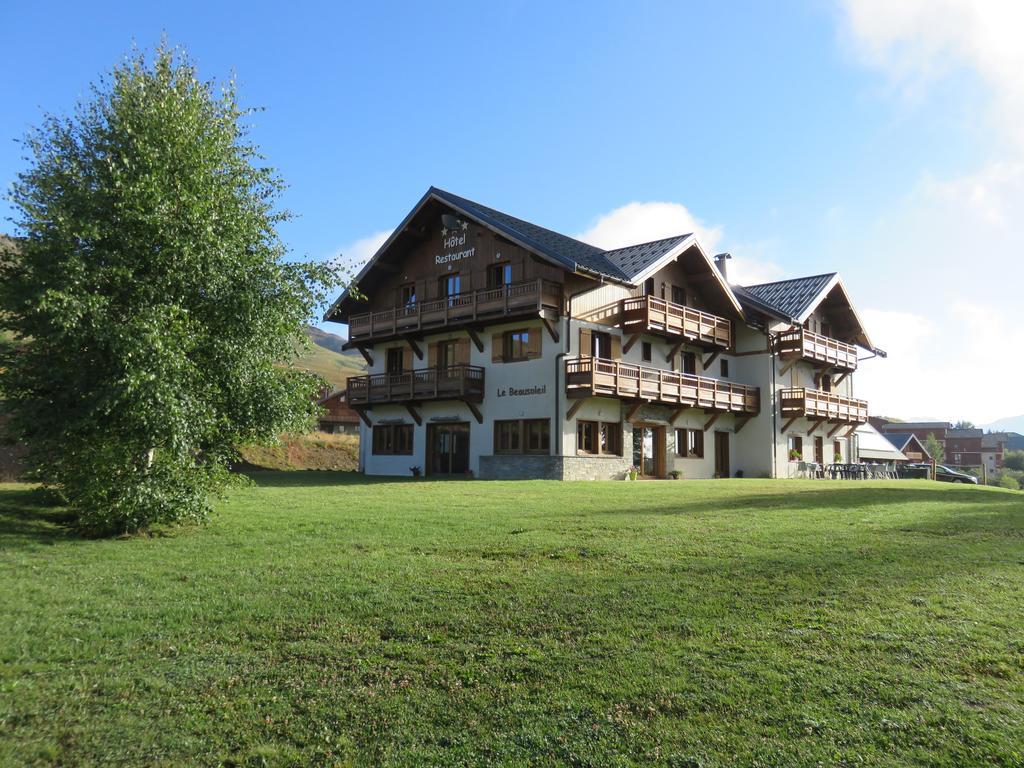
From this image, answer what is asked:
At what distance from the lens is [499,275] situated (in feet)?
104

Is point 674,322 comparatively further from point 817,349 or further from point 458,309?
point 817,349

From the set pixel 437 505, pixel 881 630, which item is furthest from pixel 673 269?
pixel 881 630

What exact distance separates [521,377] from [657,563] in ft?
70.3

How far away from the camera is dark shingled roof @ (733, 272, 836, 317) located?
38.8 m

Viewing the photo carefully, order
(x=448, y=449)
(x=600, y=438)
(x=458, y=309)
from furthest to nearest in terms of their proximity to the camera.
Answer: (x=448, y=449) → (x=458, y=309) → (x=600, y=438)

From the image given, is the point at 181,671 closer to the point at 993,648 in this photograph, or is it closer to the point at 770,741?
the point at 770,741

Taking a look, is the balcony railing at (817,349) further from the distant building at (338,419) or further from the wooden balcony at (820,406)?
the distant building at (338,419)

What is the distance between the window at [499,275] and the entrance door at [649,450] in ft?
27.3

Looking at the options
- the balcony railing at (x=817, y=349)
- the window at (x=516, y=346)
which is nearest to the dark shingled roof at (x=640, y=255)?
the window at (x=516, y=346)

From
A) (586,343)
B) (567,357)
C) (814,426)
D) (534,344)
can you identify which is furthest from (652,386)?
(814,426)

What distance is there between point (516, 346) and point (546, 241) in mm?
4704

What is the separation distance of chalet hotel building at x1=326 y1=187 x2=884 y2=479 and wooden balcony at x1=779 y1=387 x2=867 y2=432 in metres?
0.14

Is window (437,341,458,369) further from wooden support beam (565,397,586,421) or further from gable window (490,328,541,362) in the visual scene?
wooden support beam (565,397,586,421)

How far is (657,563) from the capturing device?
9352 millimetres
